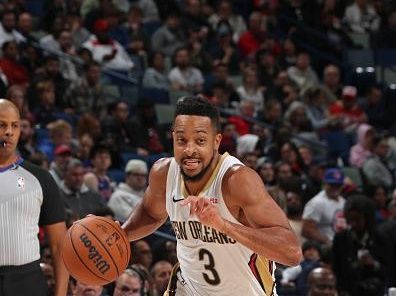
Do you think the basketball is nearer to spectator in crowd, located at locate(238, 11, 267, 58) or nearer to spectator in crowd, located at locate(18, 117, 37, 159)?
spectator in crowd, located at locate(18, 117, 37, 159)

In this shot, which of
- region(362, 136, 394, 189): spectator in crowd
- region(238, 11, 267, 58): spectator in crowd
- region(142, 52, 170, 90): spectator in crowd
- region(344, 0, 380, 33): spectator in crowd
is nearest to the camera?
region(362, 136, 394, 189): spectator in crowd

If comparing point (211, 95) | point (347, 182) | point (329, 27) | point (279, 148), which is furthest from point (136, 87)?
point (329, 27)

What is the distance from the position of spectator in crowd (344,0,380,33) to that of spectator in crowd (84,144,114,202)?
25.5 feet

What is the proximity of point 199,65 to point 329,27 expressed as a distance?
10.3 ft

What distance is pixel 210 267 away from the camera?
539 cm

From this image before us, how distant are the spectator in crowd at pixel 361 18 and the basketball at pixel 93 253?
12780mm

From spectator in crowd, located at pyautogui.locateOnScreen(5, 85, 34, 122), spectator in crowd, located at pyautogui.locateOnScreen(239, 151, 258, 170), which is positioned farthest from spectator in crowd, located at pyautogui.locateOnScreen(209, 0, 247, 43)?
spectator in crowd, located at pyautogui.locateOnScreen(5, 85, 34, 122)

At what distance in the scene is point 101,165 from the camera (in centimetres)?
1094

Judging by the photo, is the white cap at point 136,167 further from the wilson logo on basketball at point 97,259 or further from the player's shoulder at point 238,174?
the player's shoulder at point 238,174

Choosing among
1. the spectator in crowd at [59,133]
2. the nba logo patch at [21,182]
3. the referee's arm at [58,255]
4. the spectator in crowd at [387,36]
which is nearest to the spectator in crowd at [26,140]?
the spectator in crowd at [59,133]

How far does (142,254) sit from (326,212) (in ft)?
9.68

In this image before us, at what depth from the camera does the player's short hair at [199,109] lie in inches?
208

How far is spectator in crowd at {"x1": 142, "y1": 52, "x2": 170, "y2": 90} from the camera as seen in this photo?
1424cm

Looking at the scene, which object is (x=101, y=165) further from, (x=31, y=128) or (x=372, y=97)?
(x=372, y=97)
